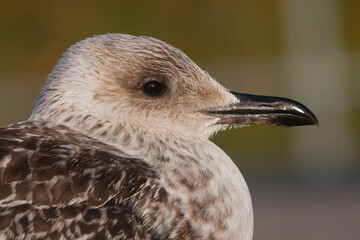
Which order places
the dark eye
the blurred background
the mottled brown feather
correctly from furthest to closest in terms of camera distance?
the blurred background
the dark eye
the mottled brown feather

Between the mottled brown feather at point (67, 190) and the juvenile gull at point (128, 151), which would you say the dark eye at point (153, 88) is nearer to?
the juvenile gull at point (128, 151)

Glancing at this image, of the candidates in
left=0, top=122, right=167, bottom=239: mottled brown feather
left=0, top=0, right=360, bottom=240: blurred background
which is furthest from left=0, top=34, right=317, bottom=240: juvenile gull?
left=0, top=0, right=360, bottom=240: blurred background

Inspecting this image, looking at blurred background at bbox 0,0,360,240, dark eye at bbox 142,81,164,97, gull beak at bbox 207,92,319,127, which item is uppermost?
gull beak at bbox 207,92,319,127

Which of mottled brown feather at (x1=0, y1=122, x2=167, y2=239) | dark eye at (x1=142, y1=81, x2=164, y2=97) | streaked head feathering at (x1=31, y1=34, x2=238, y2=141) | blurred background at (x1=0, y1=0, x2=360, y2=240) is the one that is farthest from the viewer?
blurred background at (x1=0, y1=0, x2=360, y2=240)

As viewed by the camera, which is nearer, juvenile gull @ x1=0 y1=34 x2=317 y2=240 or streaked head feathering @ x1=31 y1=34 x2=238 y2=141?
juvenile gull @ x1=0 y1=34 x2=317 y2=240

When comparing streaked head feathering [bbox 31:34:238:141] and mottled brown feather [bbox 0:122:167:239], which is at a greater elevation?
streaked head feathering [bbox 31:34:238:141]

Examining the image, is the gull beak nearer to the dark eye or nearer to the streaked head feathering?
the streaked head feathering

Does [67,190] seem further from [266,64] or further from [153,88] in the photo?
[266,64]
